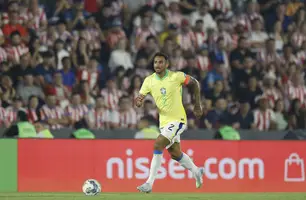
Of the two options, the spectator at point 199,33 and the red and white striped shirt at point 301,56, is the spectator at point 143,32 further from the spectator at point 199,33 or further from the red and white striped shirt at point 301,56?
the red and white striped shirt at point 301,56

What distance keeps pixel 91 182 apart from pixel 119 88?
6.40m

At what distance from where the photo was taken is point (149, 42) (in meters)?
23.8

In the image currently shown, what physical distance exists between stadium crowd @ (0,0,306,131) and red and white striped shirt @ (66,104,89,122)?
2 centimetres

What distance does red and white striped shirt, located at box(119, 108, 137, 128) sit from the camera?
71.7 feet

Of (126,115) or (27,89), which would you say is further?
(126,115)

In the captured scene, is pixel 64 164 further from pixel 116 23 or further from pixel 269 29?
pixel 269 29

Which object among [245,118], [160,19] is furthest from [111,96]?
[160,19]

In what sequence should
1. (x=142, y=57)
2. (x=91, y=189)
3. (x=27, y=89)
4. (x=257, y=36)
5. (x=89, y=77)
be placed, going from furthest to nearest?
(x=257, y=36) → (x=142, y=57) → (x=89, y=77) → (x=27, y=89) → (x=91, y=189)

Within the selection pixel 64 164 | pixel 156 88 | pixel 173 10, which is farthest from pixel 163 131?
pixel 173 10

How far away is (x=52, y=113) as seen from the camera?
21.2 m

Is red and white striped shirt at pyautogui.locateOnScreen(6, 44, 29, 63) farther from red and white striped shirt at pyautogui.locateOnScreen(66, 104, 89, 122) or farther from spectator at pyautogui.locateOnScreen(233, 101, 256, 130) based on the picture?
spectator at pyautogui.locateOnScreen(233, 101, 256, 130)

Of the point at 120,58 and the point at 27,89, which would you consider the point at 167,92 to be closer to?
the point at 27,89

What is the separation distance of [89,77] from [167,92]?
6.83 meters

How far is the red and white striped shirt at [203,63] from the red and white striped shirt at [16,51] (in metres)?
4.36
